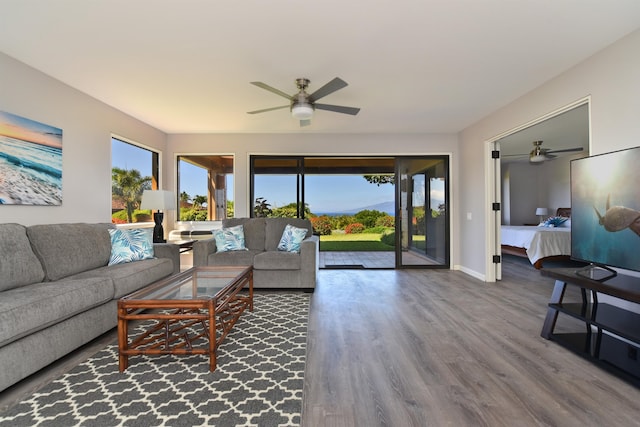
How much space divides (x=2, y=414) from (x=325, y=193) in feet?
29.4

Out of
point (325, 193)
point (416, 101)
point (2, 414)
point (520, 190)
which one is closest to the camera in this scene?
point (2, 414)

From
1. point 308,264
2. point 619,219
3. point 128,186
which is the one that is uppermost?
point 128,186

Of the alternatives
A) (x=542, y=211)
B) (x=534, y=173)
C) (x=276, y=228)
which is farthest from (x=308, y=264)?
(x=534, y=173)

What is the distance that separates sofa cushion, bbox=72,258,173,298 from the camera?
8.24 ft

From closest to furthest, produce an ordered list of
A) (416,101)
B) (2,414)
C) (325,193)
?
(2,414) < (416,101) < (325,193)

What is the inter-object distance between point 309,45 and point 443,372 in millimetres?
2679

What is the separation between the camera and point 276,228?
14.7 feet

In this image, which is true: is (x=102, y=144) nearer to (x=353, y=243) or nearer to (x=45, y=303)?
(x=45, y=303)

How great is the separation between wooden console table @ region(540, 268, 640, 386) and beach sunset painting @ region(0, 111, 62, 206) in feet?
15.4

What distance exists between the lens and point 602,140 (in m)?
2.54

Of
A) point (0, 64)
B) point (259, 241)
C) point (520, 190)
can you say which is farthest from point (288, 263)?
point (520, 190)

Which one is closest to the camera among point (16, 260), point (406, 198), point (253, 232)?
point (16, 260)

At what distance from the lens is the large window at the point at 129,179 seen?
156 inches

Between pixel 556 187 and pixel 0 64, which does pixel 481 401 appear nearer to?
pixel 0 64
